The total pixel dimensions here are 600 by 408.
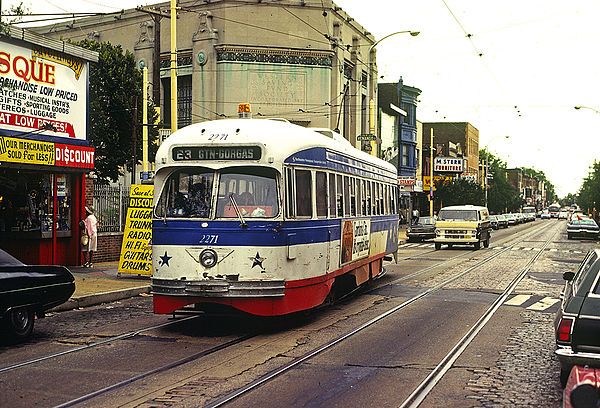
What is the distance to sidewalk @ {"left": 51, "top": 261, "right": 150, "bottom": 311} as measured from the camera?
580 inches

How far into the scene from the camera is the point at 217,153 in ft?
36.5

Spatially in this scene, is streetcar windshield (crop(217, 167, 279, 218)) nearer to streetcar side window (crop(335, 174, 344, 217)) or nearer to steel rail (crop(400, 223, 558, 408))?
streetcar side window (crop(335, 174, 344, 217))

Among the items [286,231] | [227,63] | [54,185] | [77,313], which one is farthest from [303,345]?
[227,63]

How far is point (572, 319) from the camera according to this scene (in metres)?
7.15

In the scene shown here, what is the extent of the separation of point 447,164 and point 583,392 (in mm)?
80387

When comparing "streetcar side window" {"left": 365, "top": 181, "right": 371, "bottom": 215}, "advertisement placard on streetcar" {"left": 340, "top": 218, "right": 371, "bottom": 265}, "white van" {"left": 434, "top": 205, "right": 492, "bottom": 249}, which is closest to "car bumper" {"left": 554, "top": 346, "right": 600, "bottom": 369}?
"advertisement placard on streetcar" {"left": 340, "top": 218, "right": 371, "bottom": 265}

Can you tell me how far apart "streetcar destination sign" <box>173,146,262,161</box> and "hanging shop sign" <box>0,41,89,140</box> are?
8.21m

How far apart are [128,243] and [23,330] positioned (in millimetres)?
8515

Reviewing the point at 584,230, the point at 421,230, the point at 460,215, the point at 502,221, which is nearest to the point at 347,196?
the point at 460,215

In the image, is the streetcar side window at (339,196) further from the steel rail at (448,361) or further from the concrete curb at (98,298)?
the concrete curb at (98,298)

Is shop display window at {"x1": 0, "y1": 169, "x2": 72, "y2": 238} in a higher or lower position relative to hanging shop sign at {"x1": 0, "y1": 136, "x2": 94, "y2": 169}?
lower

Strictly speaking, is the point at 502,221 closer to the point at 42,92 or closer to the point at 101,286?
the point at 42,92

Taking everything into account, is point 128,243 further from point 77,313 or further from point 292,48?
point 292,48

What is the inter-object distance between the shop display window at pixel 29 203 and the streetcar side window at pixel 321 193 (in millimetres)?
10708
